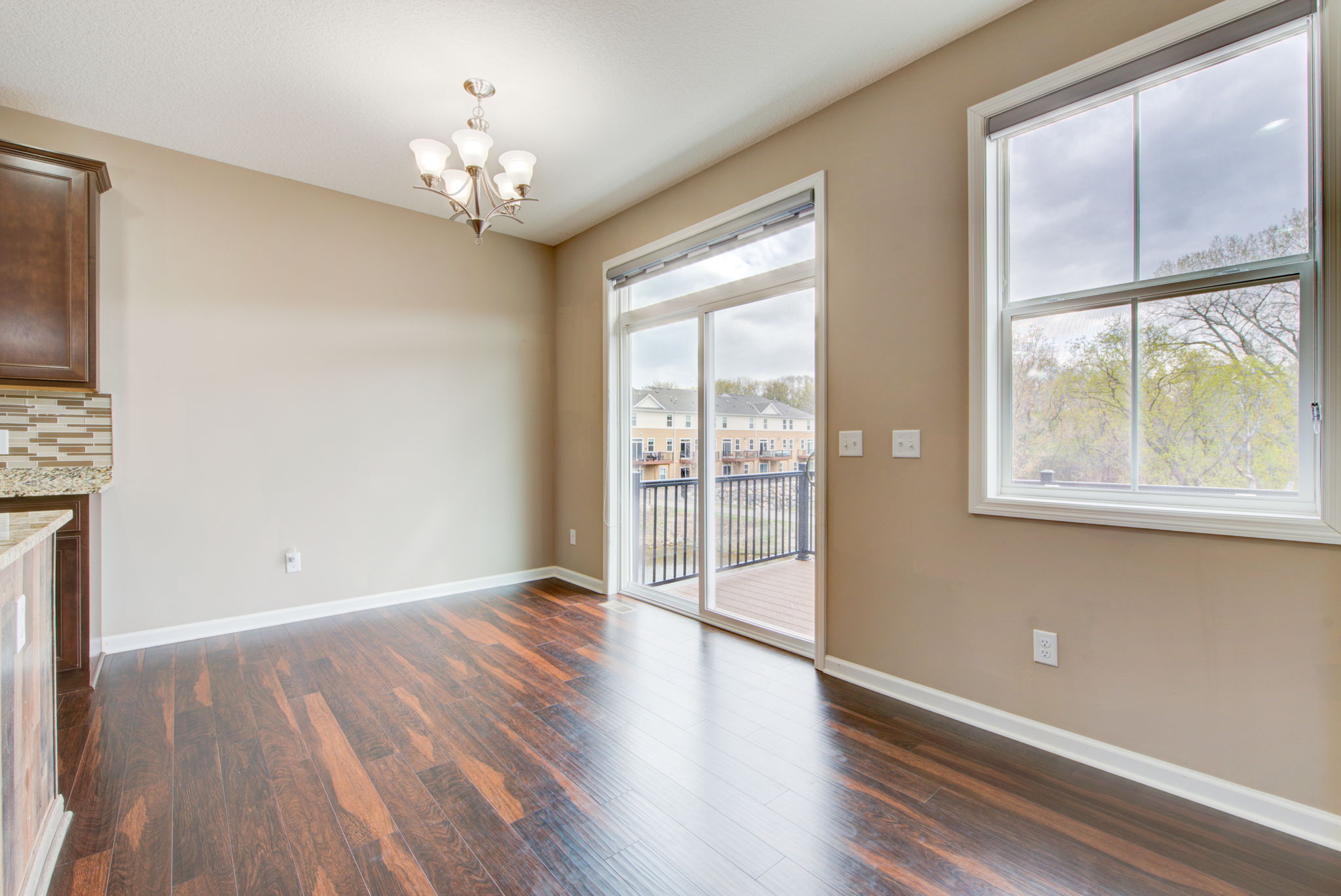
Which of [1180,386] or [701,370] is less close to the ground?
[701,370]

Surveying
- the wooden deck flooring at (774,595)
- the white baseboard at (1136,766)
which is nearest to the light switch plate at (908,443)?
the wooden deck flooring at (774,595)

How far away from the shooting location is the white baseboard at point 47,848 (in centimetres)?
140

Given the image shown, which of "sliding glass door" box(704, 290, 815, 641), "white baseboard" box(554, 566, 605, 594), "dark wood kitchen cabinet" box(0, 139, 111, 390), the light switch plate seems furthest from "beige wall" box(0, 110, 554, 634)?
the light switch plate

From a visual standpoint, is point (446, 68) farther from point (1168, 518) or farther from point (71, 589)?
point (1168, 518)

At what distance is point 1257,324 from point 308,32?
3564mm

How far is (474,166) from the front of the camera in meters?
2.51

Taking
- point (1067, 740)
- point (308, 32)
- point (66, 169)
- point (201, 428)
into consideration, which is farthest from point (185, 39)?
point (1067, 740)

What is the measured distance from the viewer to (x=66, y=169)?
2697 millimetres

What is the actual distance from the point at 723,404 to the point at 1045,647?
6.72 feet

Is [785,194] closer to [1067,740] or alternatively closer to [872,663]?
[872,663]

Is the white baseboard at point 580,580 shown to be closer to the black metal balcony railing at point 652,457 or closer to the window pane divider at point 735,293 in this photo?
the black metal balcony railing at point 652,457

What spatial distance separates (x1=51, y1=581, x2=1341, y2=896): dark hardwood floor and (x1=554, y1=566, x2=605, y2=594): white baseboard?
4.59 feet

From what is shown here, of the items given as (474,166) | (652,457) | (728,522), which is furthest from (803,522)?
(474,166)

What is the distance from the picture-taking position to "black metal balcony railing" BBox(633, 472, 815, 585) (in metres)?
3.35
